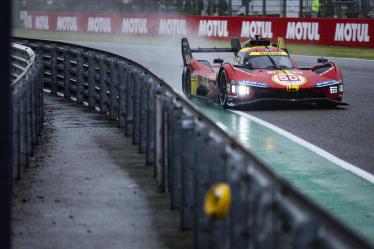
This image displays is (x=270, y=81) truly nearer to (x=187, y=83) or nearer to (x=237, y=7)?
(x=187, y=83)

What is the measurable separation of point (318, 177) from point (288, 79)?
6.85 metres

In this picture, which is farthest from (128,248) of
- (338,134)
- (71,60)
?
(71,60)

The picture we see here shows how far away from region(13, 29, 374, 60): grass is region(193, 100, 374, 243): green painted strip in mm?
18807

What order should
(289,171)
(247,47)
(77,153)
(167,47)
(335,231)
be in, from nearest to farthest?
(335,231)
(289,171)
(77,153)
(247,47)
(167,47)

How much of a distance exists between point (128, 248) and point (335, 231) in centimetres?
365

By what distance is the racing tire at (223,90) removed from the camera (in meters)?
18.6

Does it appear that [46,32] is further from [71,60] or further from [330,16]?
[71,60]

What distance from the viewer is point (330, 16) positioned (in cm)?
3900

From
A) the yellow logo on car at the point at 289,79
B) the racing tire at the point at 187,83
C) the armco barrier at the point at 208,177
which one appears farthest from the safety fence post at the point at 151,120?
the racing tire at the point at 187,83

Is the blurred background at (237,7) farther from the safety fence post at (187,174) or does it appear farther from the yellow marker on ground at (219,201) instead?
the yellow marker on ground at (219,201)

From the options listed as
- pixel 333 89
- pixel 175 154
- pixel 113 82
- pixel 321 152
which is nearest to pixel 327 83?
pixel 333 89

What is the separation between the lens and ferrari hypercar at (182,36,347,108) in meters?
18.0

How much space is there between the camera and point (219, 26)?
42.2 m

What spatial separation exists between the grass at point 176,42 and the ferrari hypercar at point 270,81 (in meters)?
14.6
